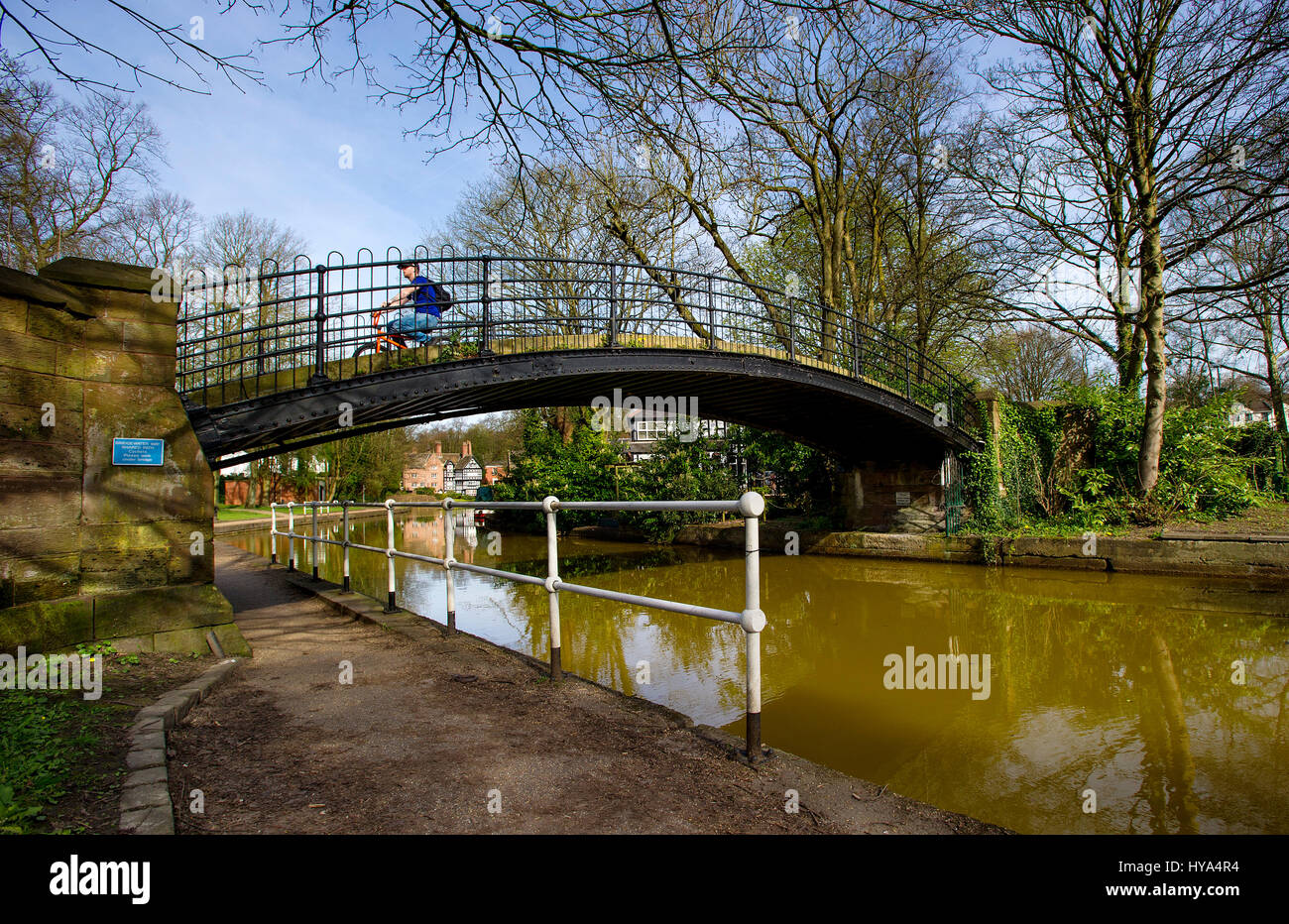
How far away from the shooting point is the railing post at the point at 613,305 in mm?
8383

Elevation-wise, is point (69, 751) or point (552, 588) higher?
point (552, 588)

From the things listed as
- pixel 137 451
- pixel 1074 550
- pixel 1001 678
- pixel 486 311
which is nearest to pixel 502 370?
pixel 486 311

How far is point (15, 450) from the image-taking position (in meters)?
3.94

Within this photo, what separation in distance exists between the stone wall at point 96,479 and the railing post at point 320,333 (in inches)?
58.0

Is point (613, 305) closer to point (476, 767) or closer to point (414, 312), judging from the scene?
point (414, 312)

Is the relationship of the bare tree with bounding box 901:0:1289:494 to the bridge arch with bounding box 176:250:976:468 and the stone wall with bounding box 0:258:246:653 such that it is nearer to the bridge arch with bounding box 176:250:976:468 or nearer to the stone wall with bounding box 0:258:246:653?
the bridge arch with bounding box 176:250:976:468

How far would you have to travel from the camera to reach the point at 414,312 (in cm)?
732

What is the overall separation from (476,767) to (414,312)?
5785 mm

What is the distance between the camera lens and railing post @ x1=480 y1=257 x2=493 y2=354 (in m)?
7.12

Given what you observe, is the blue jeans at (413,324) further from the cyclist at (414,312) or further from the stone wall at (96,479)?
the stone wall at (96,479)

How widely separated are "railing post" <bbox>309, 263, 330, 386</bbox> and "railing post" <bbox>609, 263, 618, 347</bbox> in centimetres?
341

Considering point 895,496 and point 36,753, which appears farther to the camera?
point 895,496

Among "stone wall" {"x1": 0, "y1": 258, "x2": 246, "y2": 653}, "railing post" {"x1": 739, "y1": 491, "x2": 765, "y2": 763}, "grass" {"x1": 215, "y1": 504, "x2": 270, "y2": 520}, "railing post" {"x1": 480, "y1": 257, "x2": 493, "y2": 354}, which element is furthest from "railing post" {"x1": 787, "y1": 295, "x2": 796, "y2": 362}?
"grass" {"x1": 215, "y1": 504, "x2": 270, "y2": 520}
